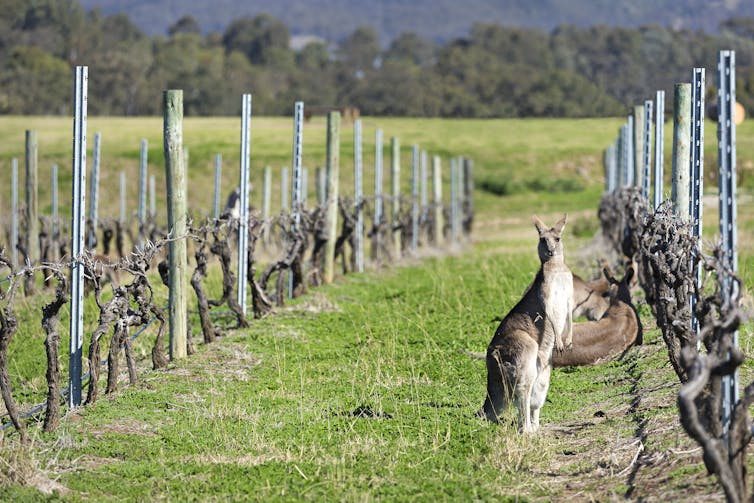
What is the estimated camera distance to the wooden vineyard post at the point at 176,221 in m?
12.3

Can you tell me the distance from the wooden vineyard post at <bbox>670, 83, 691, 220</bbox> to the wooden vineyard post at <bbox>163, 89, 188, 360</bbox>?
4606mm

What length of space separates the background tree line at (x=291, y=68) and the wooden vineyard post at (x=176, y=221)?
5034 centimetres

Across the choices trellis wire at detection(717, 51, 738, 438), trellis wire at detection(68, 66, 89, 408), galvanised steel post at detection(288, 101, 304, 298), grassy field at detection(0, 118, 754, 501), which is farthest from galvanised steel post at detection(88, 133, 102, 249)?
trellis wire at detection(717, 51, 738, 438)

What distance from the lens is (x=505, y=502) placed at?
7.57 metres

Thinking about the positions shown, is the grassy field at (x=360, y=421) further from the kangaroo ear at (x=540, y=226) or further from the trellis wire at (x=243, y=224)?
the kangaroo ear at (x=540, y=226)

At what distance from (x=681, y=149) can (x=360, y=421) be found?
430cm

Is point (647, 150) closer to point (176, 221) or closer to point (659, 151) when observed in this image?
point (659, 151)

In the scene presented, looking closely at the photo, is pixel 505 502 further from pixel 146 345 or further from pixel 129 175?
pixel 129 175

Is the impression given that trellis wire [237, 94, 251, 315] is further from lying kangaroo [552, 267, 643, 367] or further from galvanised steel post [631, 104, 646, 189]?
galvanised steel post [631, 104, 646, 189]

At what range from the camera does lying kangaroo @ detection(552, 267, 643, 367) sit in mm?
11773

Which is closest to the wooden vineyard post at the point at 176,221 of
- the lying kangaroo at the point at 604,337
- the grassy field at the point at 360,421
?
the grassy field at the point at 360,421

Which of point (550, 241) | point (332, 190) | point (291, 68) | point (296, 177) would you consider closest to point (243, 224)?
point (296, 177)

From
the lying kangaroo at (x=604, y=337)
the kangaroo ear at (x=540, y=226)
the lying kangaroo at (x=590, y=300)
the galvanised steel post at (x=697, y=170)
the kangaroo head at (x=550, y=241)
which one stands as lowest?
the lying kangaroo at (x=604, y=337)

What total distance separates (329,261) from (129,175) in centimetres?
3109
